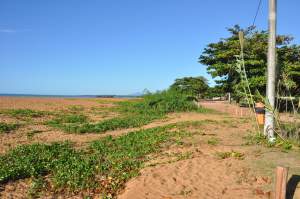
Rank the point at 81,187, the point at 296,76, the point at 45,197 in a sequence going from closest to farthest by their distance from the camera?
1. the point at 45,197
2. the point at 81,187
3. the point at 296,76

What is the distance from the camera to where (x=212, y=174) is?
564 cm

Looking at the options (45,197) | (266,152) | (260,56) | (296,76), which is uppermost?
(260,56)

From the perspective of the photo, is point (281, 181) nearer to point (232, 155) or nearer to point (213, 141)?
point (232, 155)

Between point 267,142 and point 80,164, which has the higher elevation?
point 267,142

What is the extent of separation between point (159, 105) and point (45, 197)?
1728 centimetres

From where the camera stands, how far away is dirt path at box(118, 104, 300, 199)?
4852 millimetres

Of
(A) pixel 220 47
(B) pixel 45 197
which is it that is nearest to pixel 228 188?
(B) pixel 45 197

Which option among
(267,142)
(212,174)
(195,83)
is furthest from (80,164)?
(195,83)

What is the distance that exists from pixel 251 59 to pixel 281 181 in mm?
19169

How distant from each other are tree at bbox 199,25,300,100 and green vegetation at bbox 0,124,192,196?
1356cm

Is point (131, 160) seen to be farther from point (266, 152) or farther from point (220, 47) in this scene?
point (220, 47)

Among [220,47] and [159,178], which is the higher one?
[220,47]

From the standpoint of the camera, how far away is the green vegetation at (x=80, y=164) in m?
5.41

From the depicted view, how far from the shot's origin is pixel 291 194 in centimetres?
458
